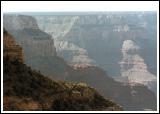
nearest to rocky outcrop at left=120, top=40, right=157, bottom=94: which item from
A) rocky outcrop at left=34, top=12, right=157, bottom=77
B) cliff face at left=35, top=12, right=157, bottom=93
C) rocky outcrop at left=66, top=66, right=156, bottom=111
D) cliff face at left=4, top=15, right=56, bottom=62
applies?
cliff face at left=35, top=12, right=157, bottom=93

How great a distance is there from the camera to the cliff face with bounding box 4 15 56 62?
5094 centimetres

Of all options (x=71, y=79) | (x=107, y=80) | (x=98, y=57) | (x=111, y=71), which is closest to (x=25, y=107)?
(x=71, y=79)

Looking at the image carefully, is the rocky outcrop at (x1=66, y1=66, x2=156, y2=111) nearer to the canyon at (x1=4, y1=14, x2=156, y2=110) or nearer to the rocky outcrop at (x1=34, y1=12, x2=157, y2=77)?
the canyon at (x1=4, y1=14, x2=156, y2=110)

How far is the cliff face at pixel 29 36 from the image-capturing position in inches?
2005

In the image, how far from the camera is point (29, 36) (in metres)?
51.9

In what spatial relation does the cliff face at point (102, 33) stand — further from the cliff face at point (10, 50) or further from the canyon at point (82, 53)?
the cliff face at point (10, 50)

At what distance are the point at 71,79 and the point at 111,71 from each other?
1500 centimetres

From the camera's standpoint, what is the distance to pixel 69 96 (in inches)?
553

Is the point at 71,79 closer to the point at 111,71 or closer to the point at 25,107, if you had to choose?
the point at 111,71

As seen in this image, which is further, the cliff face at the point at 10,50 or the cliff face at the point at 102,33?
the cliff face at the point at 102,33

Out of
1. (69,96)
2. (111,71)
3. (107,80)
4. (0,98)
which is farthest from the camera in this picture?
(111,71)

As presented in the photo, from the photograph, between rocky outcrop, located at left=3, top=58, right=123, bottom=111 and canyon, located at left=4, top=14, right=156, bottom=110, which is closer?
rocky outcrop, located at left=3, top=58, right=123, bottom=111

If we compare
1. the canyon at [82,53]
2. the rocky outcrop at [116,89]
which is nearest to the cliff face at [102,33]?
the canyon at [82,53]

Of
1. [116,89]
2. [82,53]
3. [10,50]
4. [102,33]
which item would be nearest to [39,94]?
[10,50]
